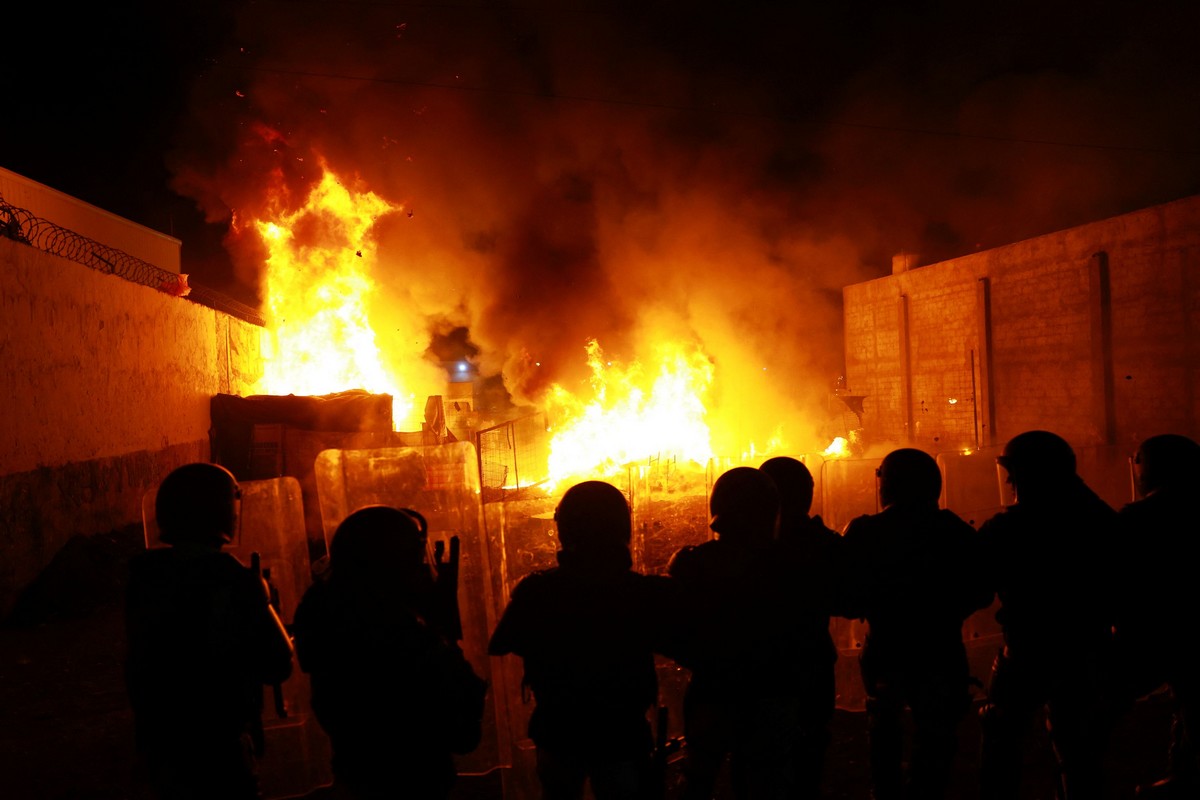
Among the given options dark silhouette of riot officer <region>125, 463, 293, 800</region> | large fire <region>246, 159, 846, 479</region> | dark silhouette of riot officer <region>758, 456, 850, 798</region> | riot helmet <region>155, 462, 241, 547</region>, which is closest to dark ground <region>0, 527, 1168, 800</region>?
dark silhouette of riot officer <region>758, 456, 850, 798</region>

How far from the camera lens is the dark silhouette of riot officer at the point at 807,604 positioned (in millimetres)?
3170

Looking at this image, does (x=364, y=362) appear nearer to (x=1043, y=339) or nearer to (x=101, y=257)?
(x=101, y=257)

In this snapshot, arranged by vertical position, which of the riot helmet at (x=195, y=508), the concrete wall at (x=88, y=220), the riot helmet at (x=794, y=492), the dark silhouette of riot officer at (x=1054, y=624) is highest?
the concrete wall at (x=88, y=220)

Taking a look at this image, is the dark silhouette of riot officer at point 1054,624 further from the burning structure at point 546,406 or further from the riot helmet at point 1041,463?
the burning structure at point 546,406

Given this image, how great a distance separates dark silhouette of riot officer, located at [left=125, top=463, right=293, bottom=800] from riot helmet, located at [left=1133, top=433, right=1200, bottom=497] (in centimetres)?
383

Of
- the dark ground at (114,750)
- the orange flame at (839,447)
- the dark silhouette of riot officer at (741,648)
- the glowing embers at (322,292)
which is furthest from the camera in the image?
the orange flame at (839,447)

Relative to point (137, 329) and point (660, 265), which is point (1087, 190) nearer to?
point (660, 265)

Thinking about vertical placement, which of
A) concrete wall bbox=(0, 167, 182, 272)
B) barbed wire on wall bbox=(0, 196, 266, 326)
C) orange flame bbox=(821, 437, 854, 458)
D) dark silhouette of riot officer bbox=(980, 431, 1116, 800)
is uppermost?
concrete wall bbox=(0, 167, 182, 272)

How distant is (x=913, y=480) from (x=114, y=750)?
498 centimetres

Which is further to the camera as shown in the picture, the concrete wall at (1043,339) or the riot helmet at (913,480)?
the concrete wall at (1043,339)

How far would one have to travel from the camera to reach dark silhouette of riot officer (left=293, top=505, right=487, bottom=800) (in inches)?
105

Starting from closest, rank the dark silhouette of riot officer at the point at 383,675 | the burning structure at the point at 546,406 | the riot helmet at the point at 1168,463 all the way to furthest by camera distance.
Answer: the dark silhouette of riot officer at the point at 383,675 < the riot helmet at the point at 1168,463 < the burning structure at the point at 546,406

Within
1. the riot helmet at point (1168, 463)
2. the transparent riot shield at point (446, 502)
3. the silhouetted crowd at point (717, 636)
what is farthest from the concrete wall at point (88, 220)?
the riot helmet at point (1168, 463)

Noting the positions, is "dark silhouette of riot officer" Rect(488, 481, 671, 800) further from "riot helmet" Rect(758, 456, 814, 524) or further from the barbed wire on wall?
the barbed wire on wall
